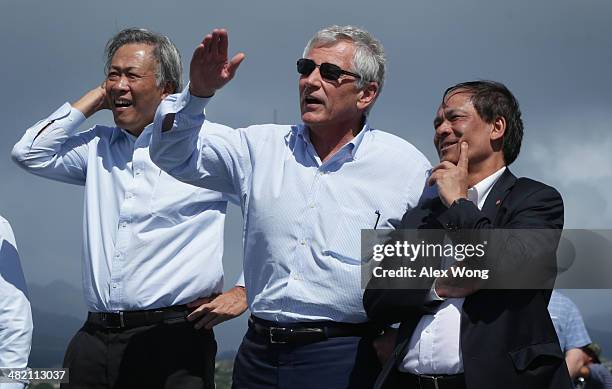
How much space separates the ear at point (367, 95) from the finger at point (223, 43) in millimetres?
982

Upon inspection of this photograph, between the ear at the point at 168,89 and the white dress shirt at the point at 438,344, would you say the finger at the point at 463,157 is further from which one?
the ear at the point at 168,89

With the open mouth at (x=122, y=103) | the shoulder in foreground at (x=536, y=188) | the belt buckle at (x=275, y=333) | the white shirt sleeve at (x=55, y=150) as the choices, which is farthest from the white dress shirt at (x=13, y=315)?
the shoulder in foreground at (x=536, y=188)

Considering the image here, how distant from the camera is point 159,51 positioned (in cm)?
709

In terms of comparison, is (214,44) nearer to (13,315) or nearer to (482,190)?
(482,190)

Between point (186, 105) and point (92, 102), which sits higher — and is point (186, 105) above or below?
below

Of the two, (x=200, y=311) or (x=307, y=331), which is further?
(x=200, y=311)

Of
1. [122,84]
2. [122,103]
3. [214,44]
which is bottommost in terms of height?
[214,44]

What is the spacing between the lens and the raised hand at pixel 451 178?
5027 mm

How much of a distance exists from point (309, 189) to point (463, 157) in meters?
0.84

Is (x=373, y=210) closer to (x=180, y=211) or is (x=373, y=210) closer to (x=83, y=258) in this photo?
(x=180, y=211)

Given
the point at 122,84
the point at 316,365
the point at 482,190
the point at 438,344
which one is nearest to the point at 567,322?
the point at 482,190

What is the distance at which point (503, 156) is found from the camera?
5426 millimetres

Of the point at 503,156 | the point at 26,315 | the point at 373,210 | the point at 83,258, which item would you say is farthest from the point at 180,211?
the point at 503,156

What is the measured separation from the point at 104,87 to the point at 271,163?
85.2 inches
